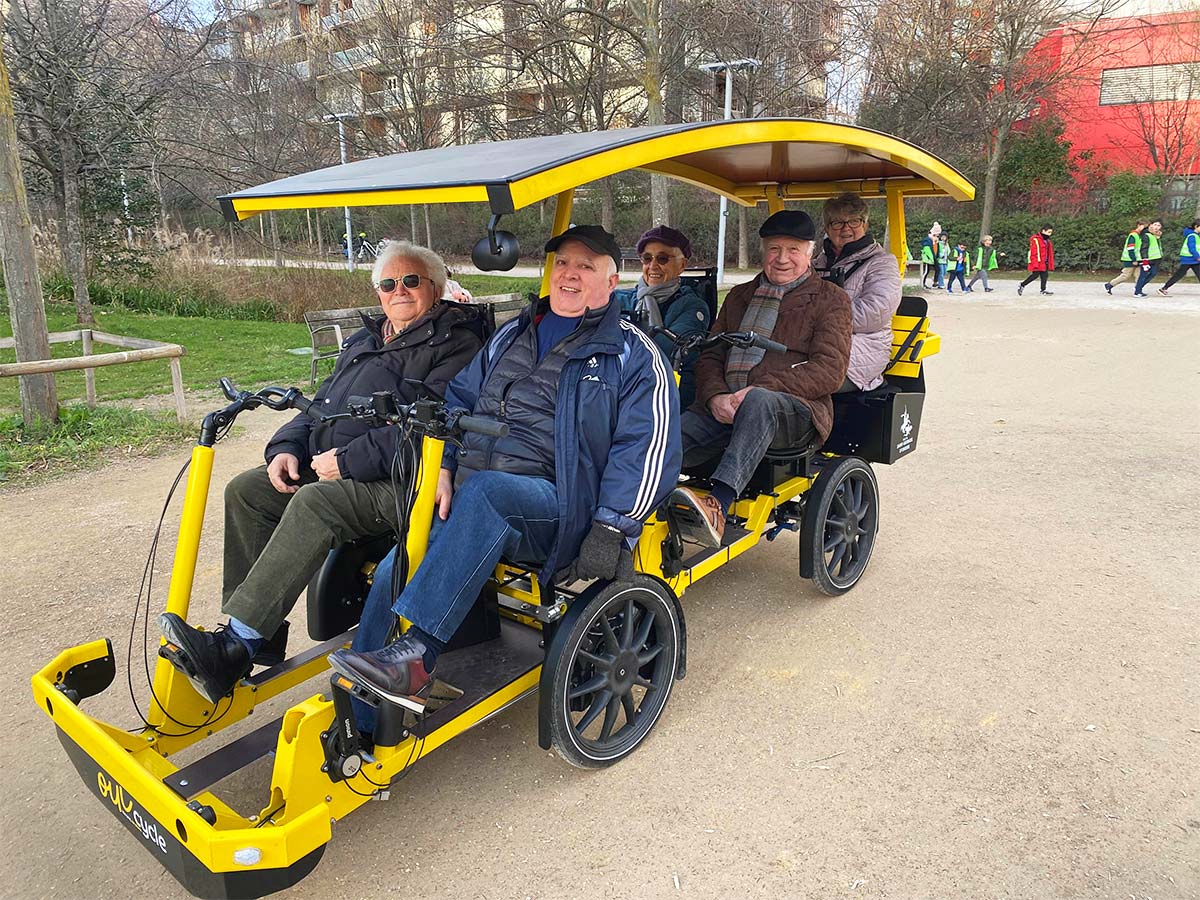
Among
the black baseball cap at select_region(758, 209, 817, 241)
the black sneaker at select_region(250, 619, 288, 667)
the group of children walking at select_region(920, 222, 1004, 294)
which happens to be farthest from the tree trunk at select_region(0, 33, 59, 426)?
the group of children walking at select_region(920, 222, 1004, 294)

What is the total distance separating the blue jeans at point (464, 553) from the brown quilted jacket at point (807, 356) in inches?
56.5

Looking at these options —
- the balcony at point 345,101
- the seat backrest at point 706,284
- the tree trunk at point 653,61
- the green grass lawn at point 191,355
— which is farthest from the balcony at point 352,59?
the seat backrest at point 706,284

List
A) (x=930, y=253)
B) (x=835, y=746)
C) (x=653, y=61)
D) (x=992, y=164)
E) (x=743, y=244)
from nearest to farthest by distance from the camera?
(x=835, y=746) → (x=653, y=61) → (x=930, y=253) → (x=992, y=164) → (x=743, y=244)

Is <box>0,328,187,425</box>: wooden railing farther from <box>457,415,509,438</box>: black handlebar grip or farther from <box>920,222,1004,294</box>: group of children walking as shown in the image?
<box>920,222,1004,294</box>: group of children walking

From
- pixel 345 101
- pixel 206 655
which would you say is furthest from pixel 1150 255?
pixel 206 655

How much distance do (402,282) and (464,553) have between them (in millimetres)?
1261

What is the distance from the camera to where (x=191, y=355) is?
11.4 metres

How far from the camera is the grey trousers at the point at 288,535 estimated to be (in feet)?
9.35

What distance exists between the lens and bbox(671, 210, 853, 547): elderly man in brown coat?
369cm

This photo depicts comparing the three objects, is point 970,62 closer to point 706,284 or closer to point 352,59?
point 352,59

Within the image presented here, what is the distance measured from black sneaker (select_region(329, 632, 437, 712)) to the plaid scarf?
209cm

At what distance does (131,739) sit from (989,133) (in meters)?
26.3

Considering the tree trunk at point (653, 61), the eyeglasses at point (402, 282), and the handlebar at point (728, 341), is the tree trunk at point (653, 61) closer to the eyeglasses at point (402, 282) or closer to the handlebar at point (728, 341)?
the handlebar at point (728, 341)

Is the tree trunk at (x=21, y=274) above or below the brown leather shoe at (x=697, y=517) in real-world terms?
above
